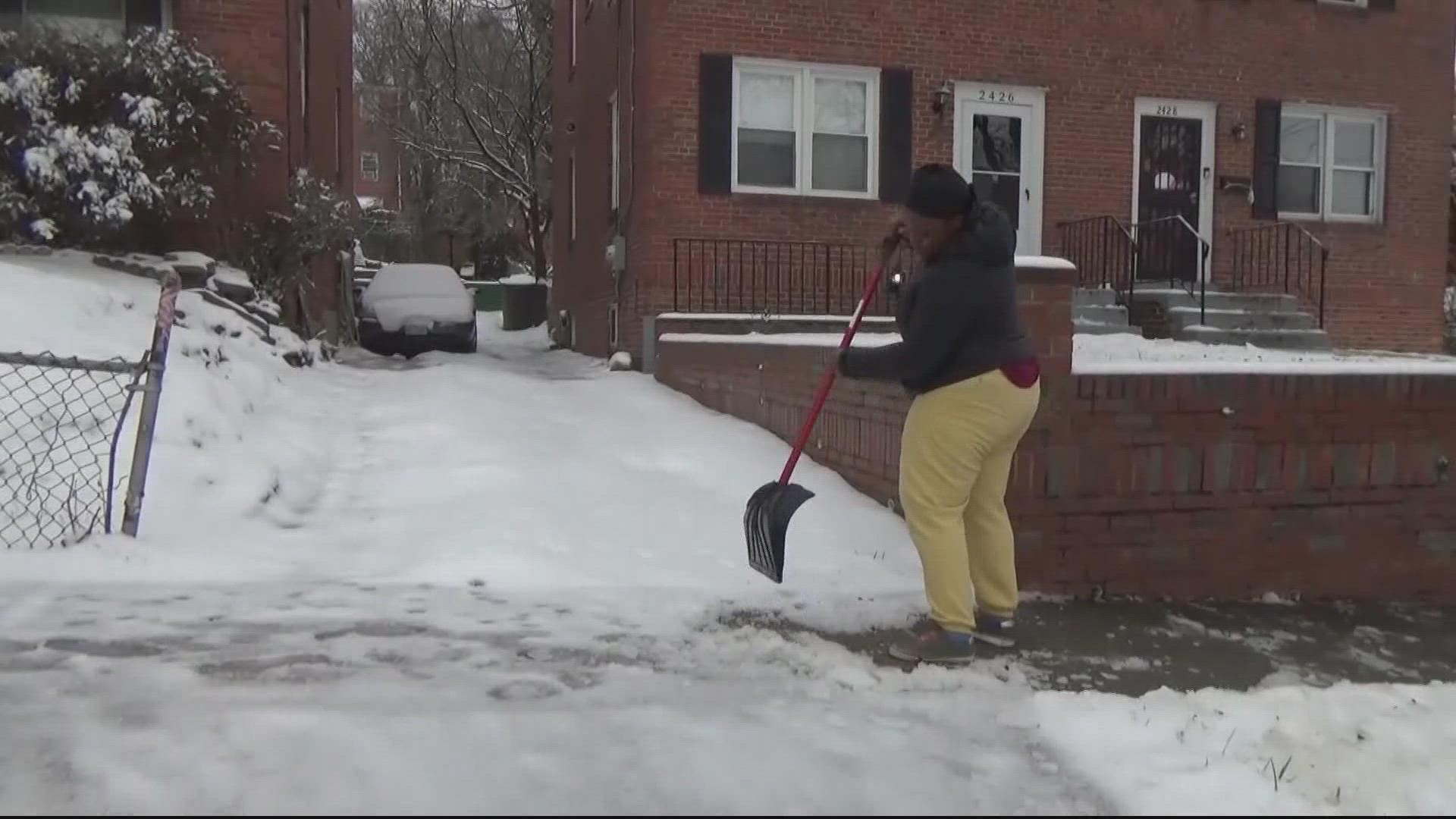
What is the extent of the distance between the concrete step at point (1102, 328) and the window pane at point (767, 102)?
12.3 feet

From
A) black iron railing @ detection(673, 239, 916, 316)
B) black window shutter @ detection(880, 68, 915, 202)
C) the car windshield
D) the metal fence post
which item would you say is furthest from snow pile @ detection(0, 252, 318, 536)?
black window shutter @ detection(880, 68, 915, 202)

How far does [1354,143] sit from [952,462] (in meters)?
13.1

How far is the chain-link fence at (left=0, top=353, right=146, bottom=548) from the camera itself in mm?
4812

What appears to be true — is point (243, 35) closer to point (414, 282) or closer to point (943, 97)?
point (414, 282)

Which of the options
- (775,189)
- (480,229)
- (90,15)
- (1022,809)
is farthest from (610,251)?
(480,229)

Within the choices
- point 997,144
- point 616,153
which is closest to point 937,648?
point 997,144

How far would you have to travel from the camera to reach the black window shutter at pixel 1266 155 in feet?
45.0

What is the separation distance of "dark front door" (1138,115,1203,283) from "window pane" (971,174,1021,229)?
5.23 ft

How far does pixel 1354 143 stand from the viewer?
1427cm

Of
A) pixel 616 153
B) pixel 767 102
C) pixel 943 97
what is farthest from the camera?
pixel 616 153

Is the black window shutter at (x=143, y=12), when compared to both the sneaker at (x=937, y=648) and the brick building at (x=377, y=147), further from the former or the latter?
the brick building at (x=377, y=147)

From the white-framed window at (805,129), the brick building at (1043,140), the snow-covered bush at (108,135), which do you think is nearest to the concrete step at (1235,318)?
the brick building at (1043,140)

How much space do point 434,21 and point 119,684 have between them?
3113cm

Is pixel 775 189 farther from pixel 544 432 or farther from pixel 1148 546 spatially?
pixel 1148 546
